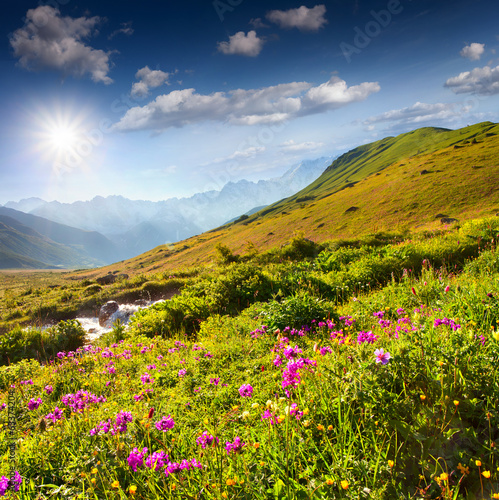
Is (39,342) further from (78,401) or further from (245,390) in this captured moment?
(245,390)

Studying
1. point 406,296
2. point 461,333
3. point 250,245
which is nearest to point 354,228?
point 250,245

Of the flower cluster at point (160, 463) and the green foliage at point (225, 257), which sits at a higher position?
the green foliage at point (225, 257)

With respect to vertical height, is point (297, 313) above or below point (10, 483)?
below

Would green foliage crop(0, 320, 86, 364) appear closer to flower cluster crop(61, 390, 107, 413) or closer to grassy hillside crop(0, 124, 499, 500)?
grassy hillside crop(0, 124, 499, 500)

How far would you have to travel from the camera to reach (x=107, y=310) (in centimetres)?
1352

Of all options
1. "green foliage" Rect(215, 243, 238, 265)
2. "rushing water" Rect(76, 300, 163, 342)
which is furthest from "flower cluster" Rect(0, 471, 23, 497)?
"green foliage" Rect(215, 243, 238, 265)

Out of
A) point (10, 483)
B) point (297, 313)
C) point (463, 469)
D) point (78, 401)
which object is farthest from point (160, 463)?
point (297, 313)

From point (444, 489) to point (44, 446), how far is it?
396 cm

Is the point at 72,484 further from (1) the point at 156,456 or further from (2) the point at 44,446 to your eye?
(1) the point at 156,456

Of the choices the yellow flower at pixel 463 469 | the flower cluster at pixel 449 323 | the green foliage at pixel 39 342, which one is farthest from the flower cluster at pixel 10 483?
the green foliage at pixel 39 342

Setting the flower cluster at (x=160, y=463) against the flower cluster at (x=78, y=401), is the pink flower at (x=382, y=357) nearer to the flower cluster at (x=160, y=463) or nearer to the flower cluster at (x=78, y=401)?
the flower cluster at (x=160, y=463)

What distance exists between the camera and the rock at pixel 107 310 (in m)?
12.9

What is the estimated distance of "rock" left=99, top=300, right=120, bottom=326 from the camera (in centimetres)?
1286

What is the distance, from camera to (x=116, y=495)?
228 cm
